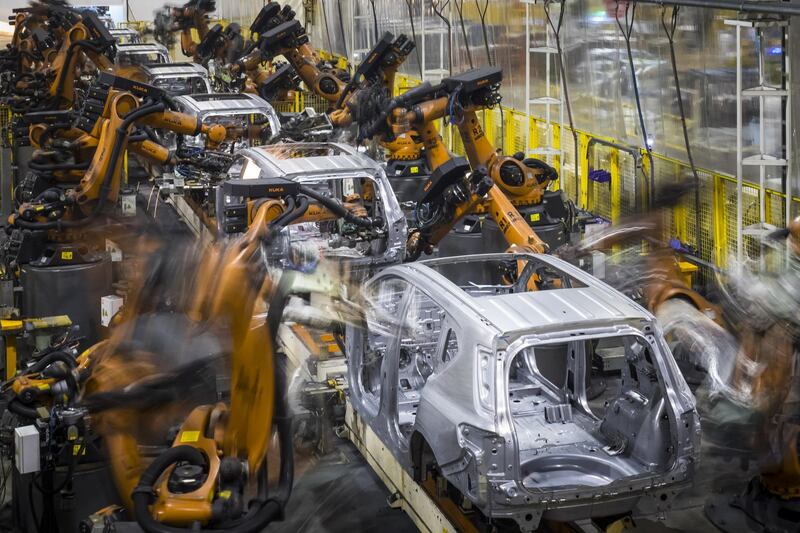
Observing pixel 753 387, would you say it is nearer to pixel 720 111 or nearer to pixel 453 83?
pixel 453 83

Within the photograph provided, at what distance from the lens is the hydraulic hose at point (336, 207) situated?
27.5 ft

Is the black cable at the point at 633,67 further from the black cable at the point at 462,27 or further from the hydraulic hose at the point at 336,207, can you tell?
the black cable at the point at 462,27

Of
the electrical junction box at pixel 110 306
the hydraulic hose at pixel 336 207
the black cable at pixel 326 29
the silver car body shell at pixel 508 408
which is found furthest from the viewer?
the black cable at pixel 326 29

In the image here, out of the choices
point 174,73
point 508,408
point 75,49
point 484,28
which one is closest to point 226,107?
point 75,49

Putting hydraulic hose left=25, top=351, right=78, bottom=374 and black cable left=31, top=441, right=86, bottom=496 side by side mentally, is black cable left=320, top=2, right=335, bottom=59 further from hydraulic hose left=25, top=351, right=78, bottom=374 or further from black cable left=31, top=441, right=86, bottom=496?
black cable left=31, top=441, right=86, bottom=496

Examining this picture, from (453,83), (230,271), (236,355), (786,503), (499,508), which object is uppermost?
(453,83)

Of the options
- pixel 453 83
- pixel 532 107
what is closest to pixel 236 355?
pixel 453 83

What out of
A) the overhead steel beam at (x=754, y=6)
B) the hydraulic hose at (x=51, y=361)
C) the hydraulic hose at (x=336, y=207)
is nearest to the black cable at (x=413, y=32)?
the overhead steel beam at (x=754, y=6)

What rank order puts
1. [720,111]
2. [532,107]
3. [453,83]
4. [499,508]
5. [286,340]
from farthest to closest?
1. [532,107]
2. [720,111]
3. [453,83]
4. [286,340]
5. [499,508]

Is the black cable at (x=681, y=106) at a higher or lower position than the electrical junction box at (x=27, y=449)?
higher

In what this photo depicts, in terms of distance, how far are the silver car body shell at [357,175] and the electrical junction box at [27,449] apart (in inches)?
134

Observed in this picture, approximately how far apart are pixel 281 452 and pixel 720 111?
7020 millimetres

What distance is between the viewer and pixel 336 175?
30.4 feet

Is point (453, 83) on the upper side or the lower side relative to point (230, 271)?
upper
